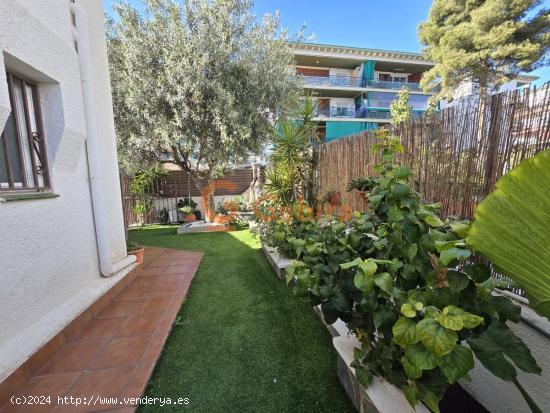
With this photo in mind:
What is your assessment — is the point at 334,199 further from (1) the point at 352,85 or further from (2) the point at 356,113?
(1) the point at 352,85

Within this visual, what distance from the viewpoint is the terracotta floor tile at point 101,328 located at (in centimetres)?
235

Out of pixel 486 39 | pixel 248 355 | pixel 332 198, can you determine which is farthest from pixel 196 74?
pixel 486 39

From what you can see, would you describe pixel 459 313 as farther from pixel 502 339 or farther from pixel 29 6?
pixel 29 6

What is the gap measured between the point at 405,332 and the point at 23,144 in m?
3.10

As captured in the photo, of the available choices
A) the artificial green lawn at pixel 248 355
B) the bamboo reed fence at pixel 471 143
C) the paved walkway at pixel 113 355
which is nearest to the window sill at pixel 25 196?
the paved walkway at pixel 113 355

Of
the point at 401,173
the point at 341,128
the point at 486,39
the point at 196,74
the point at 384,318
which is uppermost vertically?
the point at 486,39

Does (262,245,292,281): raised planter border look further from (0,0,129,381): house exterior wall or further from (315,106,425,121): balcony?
(315,106,425,121): balcony

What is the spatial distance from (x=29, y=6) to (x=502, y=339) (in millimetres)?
3629

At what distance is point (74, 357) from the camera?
2061 millimetres

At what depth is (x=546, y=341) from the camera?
A: 1.22 metres

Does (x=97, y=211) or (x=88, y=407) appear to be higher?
(x=97, y=211)

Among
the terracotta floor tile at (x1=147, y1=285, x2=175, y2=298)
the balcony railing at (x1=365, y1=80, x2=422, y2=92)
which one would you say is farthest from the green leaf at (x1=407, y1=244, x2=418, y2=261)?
the balcony railing at (x1=365, y1=80, x2=422, y2=92)

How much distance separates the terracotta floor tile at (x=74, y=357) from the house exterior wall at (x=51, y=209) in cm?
18

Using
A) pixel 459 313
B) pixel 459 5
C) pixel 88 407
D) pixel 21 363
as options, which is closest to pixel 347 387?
pixel 459 313
